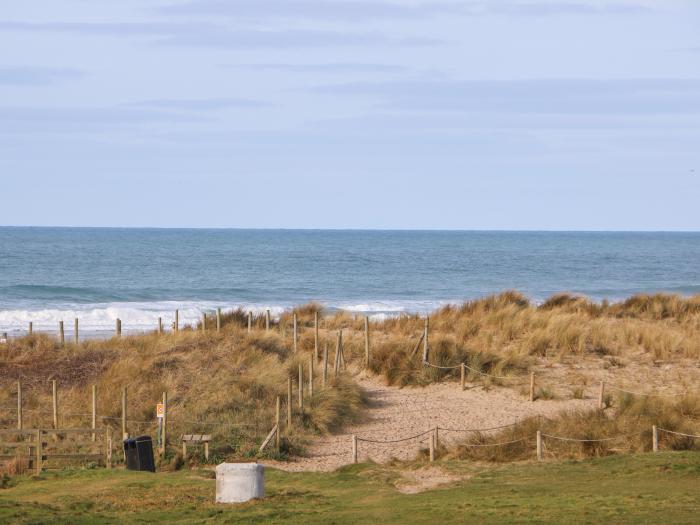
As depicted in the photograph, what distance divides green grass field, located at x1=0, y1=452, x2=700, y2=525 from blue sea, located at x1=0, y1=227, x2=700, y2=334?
3485 centimetres

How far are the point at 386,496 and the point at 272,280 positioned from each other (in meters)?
73.4

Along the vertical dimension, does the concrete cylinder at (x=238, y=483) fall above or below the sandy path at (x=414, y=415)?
above

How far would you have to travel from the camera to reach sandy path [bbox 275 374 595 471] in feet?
77.8

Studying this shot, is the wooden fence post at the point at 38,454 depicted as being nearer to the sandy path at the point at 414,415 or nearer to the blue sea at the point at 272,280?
the sandy path at the point at 414,415

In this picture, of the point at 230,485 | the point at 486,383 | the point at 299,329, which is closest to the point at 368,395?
the point at 486,383

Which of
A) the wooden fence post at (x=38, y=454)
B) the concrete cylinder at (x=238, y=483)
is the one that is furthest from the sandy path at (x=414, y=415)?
the concrete cylinder at (x=238, y=483)

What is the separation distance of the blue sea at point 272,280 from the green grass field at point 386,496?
114ft

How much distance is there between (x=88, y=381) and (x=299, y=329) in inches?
570

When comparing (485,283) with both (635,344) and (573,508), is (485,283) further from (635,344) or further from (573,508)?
(573,508)

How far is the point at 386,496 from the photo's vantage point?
17328 millimetres

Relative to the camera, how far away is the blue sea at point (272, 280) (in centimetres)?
6625

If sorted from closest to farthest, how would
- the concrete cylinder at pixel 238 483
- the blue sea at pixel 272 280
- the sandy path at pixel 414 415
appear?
the concrete cylinder at pixel 238 483
the sandy path at pixel 414 415
the blue sea at pixel 272 280

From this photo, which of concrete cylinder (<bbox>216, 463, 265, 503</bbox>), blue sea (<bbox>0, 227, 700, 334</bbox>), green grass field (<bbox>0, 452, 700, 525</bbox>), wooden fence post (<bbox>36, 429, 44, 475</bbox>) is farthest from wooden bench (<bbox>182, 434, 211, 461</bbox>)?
blue sea (<bbox>0, 227, 700, 334</bbox>)

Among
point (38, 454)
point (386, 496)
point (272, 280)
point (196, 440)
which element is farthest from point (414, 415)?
point (272, 280)
